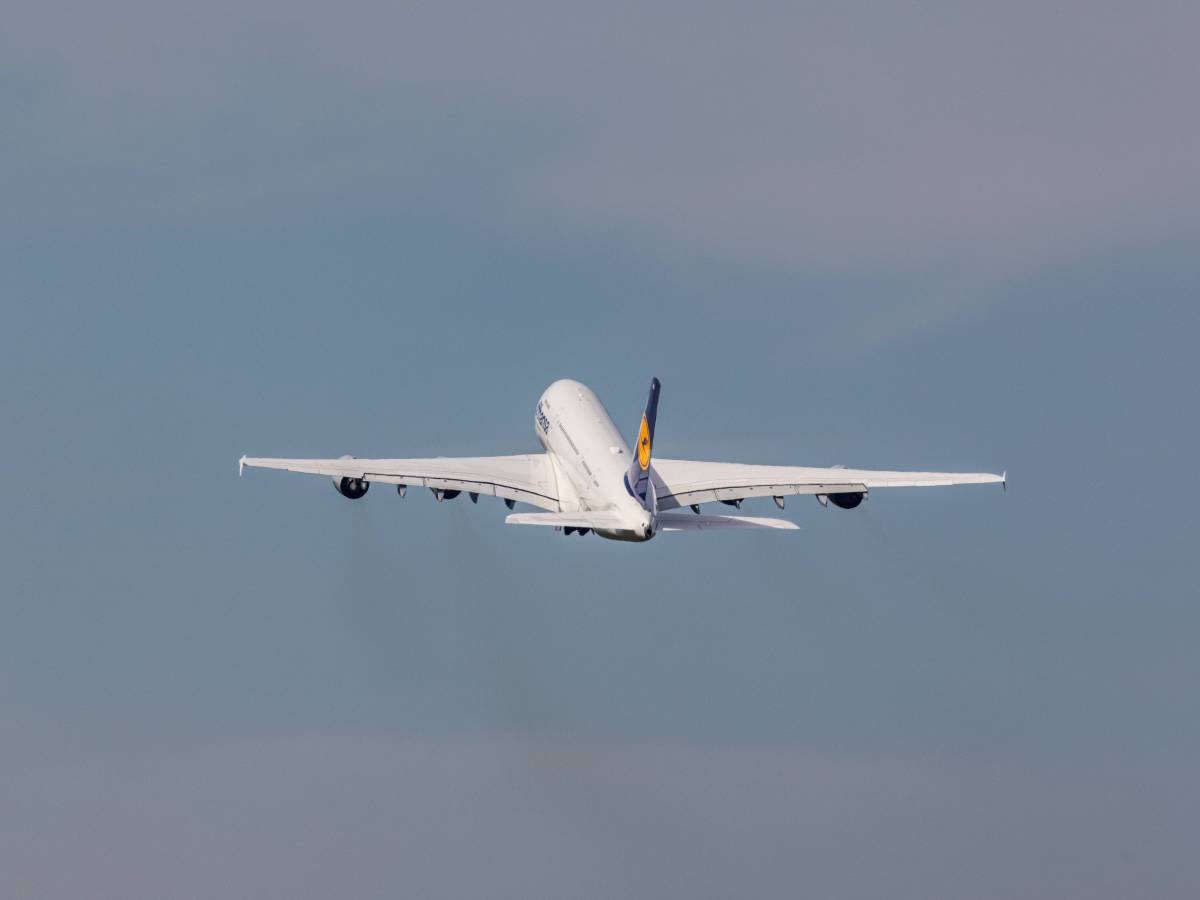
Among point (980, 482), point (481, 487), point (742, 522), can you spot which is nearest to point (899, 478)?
point (980, 482)

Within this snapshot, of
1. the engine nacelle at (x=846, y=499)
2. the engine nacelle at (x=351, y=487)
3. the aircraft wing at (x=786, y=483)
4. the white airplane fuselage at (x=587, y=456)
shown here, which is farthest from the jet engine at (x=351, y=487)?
the engine nacelle at (x=846, y=499)

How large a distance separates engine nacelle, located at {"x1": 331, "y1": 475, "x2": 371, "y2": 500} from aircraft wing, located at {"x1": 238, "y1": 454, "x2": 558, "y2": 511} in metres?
1.18

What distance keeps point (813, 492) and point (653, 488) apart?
782 centimetres

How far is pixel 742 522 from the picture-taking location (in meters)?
100

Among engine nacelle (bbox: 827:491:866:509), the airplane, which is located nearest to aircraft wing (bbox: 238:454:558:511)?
the airplane

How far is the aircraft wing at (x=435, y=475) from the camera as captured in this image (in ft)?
360

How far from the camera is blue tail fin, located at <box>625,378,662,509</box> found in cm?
10231

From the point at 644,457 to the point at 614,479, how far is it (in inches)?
106

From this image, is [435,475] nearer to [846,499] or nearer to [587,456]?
[587,456]

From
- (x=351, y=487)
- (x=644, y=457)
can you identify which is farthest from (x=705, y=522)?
(x=351, y=487)

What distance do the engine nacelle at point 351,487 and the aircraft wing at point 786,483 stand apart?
46.9 feet

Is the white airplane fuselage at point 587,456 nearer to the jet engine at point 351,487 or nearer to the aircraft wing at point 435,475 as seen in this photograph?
the aircraft wing at point 435,475

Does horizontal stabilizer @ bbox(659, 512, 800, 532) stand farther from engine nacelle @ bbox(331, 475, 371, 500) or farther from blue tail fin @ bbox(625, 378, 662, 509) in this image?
engine nacelle @ bbox(331, 475, 371, 500)

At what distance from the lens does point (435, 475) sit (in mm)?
109750
